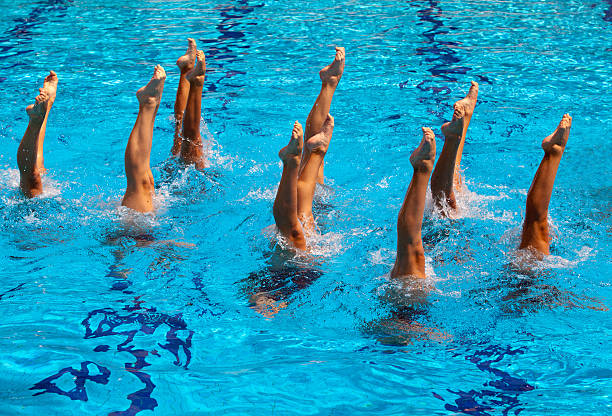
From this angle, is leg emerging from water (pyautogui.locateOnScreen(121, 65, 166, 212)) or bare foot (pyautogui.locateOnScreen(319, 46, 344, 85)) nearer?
leg emerging from water (pyautogui.locateOnScreen(121, 65, 166, 212))

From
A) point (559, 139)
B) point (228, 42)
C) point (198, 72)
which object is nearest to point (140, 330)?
point (198, 72)

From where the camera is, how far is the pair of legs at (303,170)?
3.70m

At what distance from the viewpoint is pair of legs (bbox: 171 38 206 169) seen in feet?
15.9

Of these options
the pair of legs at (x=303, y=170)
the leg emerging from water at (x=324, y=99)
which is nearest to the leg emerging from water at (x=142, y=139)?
the pair of legs at (x=303, y=170)

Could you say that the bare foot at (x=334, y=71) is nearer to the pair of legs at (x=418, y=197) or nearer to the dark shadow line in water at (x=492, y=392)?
the pair of legs at (x=418, y=197)

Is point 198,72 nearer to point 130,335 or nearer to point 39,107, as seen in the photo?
point 39,107

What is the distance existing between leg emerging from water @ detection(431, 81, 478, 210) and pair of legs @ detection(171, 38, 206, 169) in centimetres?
190

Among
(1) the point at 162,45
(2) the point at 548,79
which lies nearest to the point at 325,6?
(1) the point at 162,45

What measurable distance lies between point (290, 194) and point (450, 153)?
1.09 m

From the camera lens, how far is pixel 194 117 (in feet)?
16.4

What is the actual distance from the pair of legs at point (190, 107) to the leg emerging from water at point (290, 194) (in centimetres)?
137

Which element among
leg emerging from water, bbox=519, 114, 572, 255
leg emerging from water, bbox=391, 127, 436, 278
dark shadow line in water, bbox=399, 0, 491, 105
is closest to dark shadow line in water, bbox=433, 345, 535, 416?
leg emerging from water, bbox=391, 127, 436, 278

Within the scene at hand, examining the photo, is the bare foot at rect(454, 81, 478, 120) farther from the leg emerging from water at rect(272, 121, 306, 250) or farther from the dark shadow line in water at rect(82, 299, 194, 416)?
the dark shadow line in water at rect(82, 299, 194, 416)

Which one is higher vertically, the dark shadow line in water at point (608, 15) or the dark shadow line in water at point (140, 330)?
the dark shadow line in water at point (608, 15)
